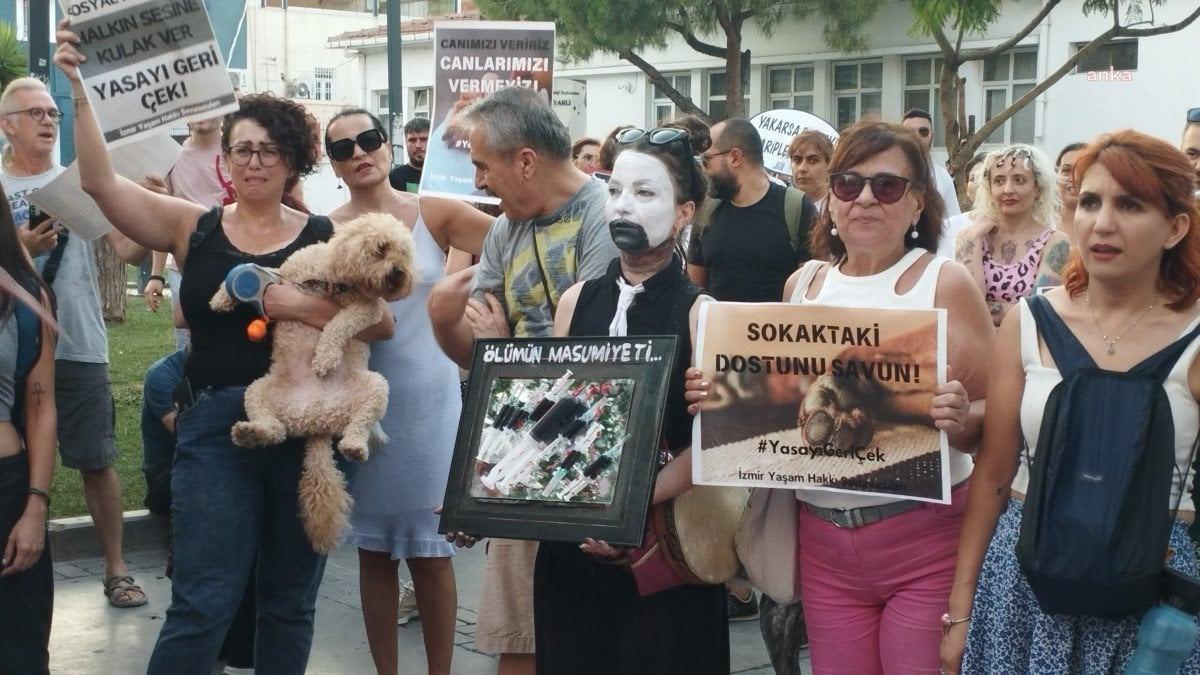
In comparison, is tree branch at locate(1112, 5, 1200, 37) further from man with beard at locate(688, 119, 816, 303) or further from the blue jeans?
the blue jeans

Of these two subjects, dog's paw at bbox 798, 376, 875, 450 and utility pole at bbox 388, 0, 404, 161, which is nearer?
dog's paw at bbox 798, 376, 875, 450

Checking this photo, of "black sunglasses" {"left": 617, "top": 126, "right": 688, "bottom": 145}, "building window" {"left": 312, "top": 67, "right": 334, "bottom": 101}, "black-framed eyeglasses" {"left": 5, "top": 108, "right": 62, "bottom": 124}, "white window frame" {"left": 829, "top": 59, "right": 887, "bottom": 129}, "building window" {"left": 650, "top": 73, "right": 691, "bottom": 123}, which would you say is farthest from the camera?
"building window" {"left": 312, "top": 67, "right": 334, "bottom": 101}

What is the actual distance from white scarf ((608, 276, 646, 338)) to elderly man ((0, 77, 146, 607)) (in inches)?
143

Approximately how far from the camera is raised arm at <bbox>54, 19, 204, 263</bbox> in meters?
4.22

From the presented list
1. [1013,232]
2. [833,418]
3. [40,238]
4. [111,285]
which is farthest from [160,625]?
[111,285]

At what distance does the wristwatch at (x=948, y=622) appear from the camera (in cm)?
320

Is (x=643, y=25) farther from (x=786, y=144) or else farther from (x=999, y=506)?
(x=999, y=506)

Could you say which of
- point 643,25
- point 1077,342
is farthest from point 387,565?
point 643,25

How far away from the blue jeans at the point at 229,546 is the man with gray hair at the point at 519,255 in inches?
23.9

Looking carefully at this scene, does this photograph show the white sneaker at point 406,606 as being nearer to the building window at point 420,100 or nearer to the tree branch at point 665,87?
the tree branch at point 665,87

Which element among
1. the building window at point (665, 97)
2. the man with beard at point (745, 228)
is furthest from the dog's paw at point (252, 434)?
the building window at point (665, 97)

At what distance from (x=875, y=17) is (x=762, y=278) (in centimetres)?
2635

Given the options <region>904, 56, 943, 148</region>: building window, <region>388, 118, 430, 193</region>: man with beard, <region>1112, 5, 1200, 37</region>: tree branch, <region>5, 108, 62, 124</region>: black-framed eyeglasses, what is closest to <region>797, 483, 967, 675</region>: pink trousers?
<region>5, 108, 62, 124</region>: black-framed eyeglasses

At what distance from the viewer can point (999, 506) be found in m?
3.22
